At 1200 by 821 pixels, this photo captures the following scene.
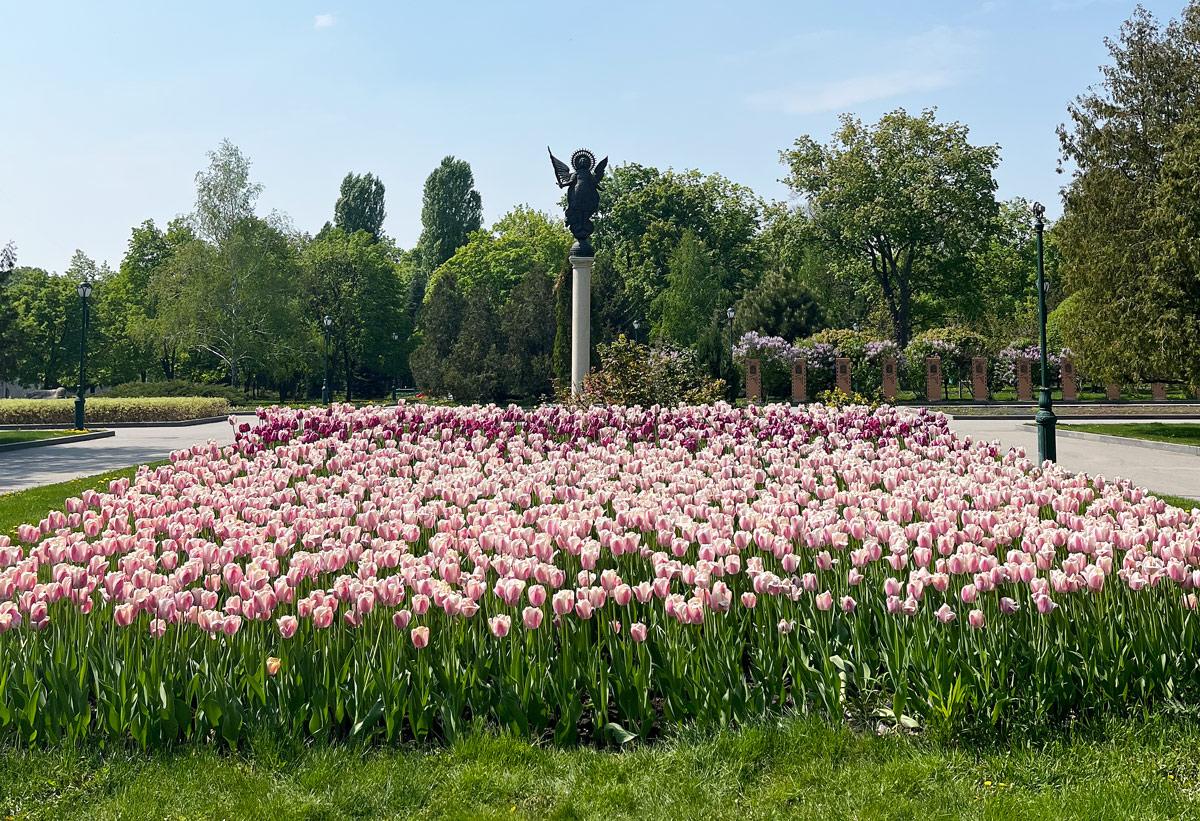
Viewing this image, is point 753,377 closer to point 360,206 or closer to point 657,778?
point 657,778

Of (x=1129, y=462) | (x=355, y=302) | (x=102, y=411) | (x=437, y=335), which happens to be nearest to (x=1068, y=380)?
(x=1129, y=462)

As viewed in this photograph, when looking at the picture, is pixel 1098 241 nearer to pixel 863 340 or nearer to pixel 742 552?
pixel 863 340

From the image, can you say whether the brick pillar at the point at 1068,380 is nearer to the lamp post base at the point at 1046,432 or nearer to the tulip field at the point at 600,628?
the lamp post base at the point at 1046,432

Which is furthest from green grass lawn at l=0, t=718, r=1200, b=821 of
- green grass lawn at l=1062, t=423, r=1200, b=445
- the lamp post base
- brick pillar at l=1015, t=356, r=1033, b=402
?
brick pillar at l=1015, t=356, r=1033, b=402

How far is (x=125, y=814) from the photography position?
345cm

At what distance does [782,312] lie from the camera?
45.7m

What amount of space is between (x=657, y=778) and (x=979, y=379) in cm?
3920

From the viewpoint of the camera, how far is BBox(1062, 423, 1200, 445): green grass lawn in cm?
2152

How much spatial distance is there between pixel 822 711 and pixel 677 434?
24.3 feet

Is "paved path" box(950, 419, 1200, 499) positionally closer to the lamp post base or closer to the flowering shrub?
the lamp post base

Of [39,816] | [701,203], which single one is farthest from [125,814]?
[701,203]

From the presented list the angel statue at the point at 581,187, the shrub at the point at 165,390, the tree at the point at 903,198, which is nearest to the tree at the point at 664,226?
the tree at the point at 903,198

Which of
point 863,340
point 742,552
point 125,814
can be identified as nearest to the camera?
point 125,814

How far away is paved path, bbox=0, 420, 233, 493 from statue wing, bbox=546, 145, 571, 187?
10386 millimetres
